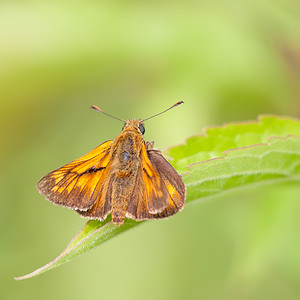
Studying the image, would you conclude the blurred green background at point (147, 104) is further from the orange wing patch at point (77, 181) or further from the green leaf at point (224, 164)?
the orange wing patch at point (77, 181)

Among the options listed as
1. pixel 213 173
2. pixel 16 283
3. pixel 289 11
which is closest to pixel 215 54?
pixel 289 11

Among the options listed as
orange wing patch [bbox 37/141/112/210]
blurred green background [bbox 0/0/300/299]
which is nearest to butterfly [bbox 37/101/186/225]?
orange wing patch [bbox 37/141/112/210]

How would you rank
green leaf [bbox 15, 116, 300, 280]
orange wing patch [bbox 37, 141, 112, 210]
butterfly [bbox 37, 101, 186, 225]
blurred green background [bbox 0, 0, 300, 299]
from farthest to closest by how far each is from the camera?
blurred green background [bbox 0, 0, 300, 299] < orange wing patch [bbox 37, 141, 112, 210] < butterfly [bbox 37, 101, 186, 225] < green leaf [bbox 15, 116, 300, 280]

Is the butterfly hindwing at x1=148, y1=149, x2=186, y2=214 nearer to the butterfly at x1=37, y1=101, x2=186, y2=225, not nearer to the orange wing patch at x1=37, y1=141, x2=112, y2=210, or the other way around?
the butterfly at x1=37, y1=101, x2=186, y2=225

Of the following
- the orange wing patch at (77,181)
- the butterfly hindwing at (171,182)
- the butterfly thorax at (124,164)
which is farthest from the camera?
the orange wing patch at (77,181)

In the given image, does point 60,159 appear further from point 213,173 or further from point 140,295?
point 213,173

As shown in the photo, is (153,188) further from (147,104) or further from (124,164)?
(147,104)

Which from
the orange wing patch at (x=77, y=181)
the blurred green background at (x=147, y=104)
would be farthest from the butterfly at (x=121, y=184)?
the blurred green background at (x=147, y=104)
